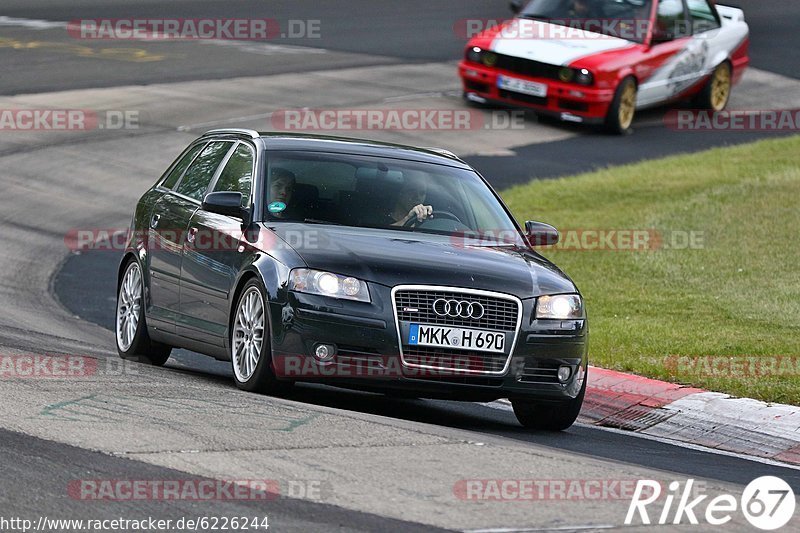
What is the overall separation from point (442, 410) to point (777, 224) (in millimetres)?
8334

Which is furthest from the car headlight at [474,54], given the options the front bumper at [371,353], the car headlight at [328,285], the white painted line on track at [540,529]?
the white painted line on track at [540,529]

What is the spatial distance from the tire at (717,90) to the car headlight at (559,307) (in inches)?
666

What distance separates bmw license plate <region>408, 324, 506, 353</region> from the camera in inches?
342

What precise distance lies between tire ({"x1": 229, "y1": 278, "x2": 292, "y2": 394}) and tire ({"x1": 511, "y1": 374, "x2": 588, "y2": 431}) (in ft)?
5.00

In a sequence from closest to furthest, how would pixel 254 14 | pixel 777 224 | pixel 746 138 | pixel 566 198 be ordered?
1. pixel 777 224
2. pixel 566 198
3. pixel 746 138
4. pixel 254 14

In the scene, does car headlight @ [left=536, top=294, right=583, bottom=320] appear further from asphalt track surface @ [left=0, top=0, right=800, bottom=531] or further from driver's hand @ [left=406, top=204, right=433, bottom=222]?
driver's hand @ [left=406, top=204, right=433, bottom=222]

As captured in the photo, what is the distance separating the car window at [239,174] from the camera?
1002 cm

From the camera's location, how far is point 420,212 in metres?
9.92

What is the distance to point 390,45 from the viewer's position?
30375mm

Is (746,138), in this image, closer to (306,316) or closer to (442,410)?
(442,410)

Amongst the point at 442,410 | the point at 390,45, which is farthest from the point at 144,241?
the point at 390,45

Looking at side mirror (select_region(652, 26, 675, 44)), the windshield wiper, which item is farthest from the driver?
side mirror (select_region(652, 26, 675, 44))

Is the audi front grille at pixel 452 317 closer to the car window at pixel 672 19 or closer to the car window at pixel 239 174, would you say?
the car window at pixel 239 174

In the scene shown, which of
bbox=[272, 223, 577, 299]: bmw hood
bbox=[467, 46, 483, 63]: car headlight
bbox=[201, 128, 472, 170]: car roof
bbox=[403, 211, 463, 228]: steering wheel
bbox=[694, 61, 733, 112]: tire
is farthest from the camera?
bbox=[694, 61, 733, 112]: tire
